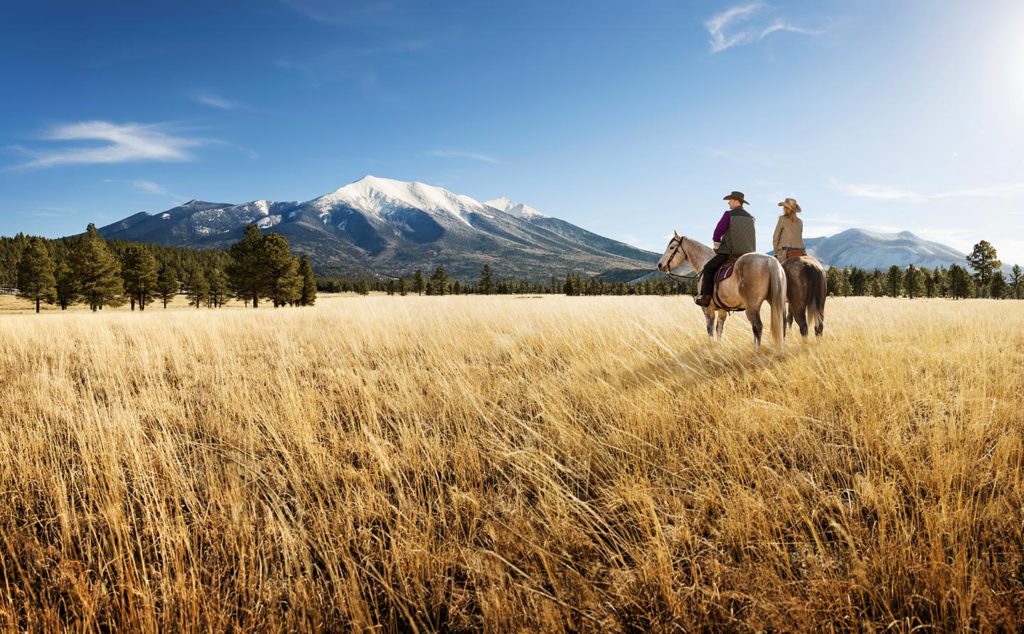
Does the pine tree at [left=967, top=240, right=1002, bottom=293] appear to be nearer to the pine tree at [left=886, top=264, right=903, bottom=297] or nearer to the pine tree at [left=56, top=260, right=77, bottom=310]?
the pine tree at [left=886, top=264, right=903, bottom=297]

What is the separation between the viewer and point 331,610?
61.4 inches

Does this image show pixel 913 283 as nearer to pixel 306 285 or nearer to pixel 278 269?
pixel 306 285

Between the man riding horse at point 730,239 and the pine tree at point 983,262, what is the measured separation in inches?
3368

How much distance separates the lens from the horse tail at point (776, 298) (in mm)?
5610

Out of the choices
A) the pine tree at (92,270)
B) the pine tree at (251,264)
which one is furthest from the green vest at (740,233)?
the pine tree at (92,270)

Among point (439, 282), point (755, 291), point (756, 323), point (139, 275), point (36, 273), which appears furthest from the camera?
point (439, 282)

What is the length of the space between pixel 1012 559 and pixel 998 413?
1.99 m

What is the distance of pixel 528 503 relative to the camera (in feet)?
7.21

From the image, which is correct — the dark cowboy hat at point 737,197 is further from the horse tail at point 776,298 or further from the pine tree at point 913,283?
the pine tree at point 913,283

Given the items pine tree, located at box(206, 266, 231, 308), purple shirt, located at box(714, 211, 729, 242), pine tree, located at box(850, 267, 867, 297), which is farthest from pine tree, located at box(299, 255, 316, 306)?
pine tree, located at box(850, 267, 867, 297)

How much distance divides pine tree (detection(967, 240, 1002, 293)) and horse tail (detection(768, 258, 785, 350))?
86.1 metres

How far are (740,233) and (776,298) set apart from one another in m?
1.38

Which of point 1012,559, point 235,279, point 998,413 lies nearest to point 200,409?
point 1012,559

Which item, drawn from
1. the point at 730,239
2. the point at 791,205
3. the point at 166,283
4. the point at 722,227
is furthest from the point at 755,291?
the point at 166,283
